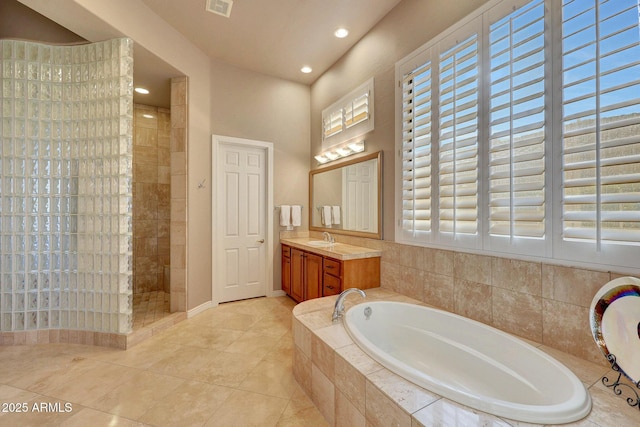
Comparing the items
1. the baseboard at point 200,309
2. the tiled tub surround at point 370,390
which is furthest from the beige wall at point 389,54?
the baseboard at point 200,309

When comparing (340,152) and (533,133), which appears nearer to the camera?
(533,133)

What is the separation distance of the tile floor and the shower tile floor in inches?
11.5

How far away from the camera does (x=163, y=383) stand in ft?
6.28

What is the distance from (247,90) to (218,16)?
1.07 meters

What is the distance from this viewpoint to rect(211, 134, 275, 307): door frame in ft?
11.4

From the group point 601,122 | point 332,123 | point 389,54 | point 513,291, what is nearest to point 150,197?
point 332,123

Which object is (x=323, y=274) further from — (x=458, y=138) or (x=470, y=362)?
(x=458, y=138)

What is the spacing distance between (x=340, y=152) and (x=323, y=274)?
59.5 inches

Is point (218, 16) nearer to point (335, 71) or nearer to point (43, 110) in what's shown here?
point (335, 71)

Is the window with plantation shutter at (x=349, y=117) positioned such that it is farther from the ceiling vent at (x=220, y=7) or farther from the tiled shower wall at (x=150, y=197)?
the tiled shower wall at (x=150, y=197)

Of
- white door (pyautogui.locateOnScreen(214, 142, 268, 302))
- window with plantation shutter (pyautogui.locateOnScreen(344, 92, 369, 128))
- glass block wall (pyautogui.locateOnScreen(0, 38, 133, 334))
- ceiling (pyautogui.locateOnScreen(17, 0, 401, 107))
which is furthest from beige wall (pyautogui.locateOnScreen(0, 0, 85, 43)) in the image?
window with plantation shutter (pyautogui.locateOnScreen(344, 92, 369, 128))

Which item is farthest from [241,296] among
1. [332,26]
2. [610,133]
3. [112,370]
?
[610,133]

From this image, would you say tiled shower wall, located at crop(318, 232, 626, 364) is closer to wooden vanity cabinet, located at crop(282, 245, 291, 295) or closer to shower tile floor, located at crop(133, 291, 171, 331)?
wooden vanity cabinet, located at crop(282, 245, 291, 295)

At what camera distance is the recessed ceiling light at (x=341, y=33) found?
2881 mm
